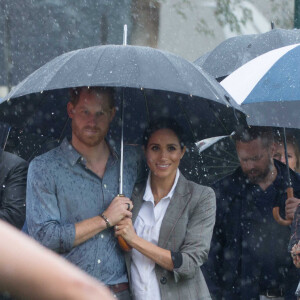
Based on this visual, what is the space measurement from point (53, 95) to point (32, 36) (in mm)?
5091

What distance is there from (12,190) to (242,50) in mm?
3471

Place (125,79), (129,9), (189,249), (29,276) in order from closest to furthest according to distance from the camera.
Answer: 1. (29,276)
2. (125,79)
3. (189,249)
4. (129,9)

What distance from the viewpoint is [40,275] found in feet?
2.09

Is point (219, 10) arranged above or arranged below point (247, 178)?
above

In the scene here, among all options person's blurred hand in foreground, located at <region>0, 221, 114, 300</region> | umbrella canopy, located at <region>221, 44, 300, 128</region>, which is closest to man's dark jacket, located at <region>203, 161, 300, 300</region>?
umbrella canopy, located at <region>221, 44, 300, 128</region>

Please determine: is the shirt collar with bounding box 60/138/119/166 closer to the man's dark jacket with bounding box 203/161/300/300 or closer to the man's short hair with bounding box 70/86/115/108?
the man's short hair with bounding box 70/86/115/108

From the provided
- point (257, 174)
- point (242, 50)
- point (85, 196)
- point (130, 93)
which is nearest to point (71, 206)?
point (85, 196)

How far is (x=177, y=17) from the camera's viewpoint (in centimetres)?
1017

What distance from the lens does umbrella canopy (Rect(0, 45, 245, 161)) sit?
128 inches

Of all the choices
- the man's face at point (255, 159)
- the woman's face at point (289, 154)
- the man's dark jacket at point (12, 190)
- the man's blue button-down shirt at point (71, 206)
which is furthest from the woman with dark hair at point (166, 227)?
the woman's face at point (289, 154)

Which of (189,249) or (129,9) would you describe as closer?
(189,249)

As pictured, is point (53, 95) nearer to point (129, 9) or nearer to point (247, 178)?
point (247, 178)

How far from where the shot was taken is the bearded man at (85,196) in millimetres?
3219

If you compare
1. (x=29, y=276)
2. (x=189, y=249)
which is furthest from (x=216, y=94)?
(x=29, y=276)
